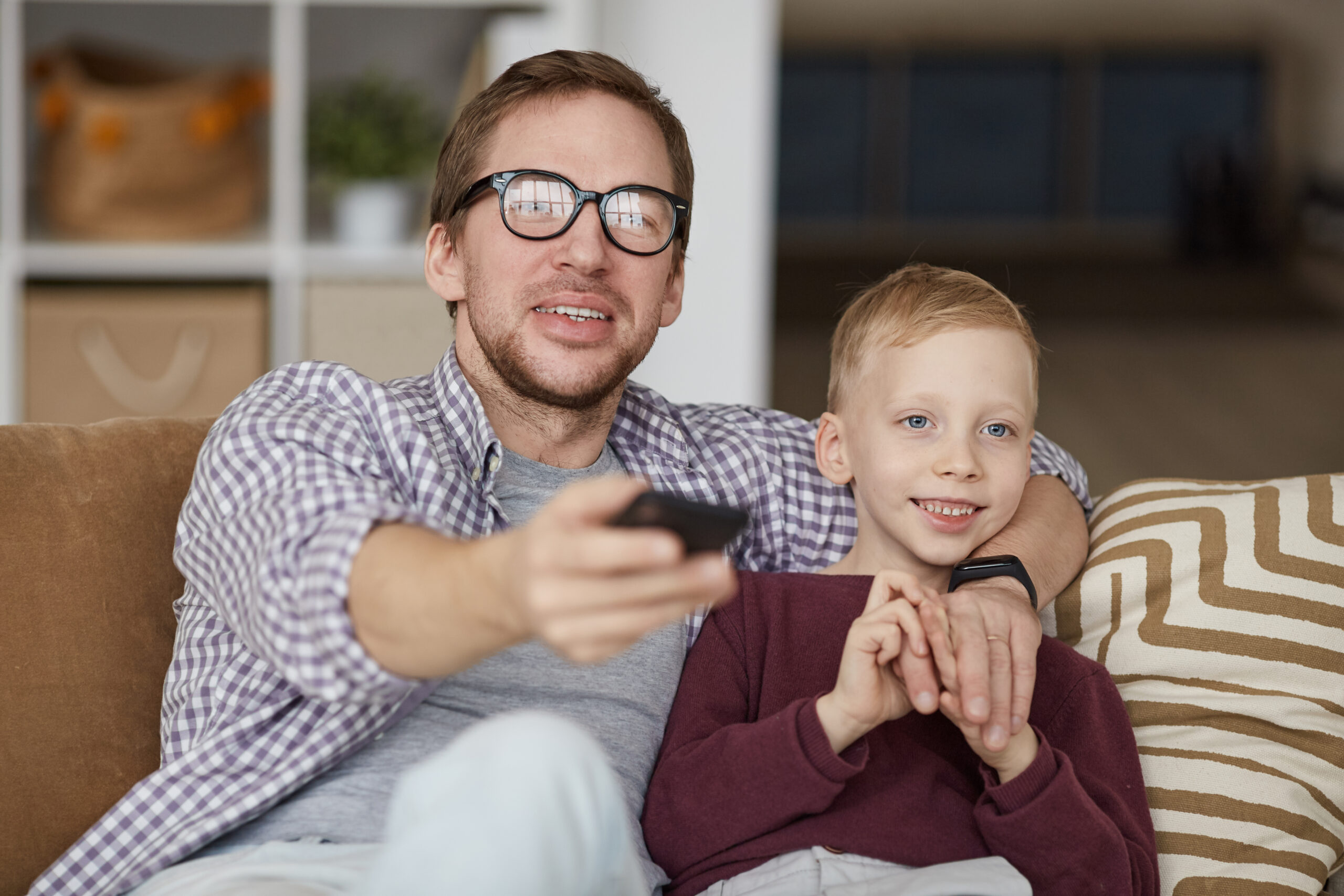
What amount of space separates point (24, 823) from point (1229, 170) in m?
8.94

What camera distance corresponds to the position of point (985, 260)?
27.6 ft

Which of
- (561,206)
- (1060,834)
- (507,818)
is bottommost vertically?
(1060,834)

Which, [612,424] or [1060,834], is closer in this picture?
[1060,834]

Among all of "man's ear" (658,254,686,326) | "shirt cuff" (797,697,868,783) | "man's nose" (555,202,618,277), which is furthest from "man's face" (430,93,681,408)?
"shirt cuff" (797,697,868,783)

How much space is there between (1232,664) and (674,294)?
0.74 m

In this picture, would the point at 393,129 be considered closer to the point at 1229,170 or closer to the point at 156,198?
the point at 156,198

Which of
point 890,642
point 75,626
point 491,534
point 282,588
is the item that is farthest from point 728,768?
point 75,626

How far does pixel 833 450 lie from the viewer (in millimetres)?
1408

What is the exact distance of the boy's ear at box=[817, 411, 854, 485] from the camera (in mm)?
1396

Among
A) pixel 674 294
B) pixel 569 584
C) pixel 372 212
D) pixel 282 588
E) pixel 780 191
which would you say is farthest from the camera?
pixel 780 191

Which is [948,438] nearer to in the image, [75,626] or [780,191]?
[75,626]

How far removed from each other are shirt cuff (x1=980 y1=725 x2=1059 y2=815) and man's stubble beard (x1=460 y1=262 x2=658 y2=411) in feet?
1.87

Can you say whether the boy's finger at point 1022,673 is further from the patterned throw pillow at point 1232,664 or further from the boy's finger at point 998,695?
the patterned throw pillow at point 1232,664

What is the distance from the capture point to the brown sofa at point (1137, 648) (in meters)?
1.22
